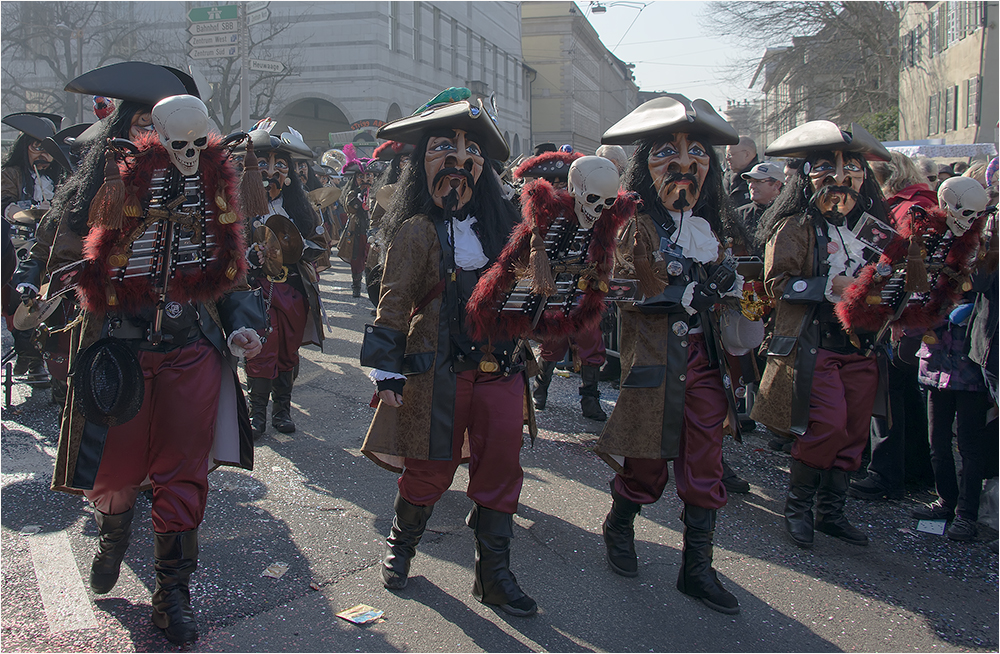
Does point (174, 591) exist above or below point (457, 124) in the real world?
below

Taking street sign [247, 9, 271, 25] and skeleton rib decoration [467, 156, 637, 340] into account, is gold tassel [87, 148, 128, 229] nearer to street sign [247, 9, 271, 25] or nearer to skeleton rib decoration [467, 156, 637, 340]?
skeleton rib decoration [467, 156, 637, 340]

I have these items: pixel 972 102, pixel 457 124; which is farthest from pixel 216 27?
pixel 972 102

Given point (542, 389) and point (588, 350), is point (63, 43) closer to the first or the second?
point (542, 389)

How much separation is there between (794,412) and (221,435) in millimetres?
2847

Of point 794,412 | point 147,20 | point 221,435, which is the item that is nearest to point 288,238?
point 221,435

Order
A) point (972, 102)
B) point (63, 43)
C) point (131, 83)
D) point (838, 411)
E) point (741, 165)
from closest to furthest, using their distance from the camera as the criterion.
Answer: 1. point (131, 83)
2. point (838, 411)
3. point (741, 165)
4. point (972, 102)
5. point (63, 43)

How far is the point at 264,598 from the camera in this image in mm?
3447

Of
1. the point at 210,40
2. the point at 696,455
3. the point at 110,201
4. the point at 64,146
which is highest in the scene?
the point at 210,40

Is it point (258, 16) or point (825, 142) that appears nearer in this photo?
point (825, 142)

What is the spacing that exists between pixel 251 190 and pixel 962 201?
11.7 ft

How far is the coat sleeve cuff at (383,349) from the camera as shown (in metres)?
3.26

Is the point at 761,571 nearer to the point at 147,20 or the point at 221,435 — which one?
the point at 221,435

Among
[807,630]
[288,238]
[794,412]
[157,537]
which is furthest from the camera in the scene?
[288,238]

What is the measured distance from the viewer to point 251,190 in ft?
12.6
